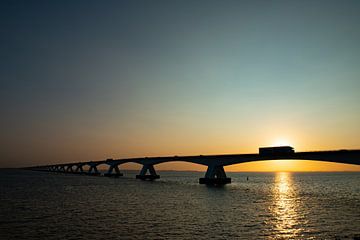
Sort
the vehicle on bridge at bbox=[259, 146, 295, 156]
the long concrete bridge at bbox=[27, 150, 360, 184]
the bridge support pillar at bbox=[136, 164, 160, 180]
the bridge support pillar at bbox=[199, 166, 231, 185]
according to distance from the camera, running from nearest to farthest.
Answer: the long concrete bridge at bbox=[27, 150, 360, 184]
the vehicle on bridge at bbox=[259, 146, 295, 156]
the bridge support pillar at bbox=[199, 166, 231, 185]
the bridge support pillar at bbox=[136, 164, 160, 180]

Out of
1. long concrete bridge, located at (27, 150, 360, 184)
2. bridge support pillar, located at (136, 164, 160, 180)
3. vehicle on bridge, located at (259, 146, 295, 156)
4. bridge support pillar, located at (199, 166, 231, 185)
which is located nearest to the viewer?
long concrete bridge, located at (27, 150, 360, 184)

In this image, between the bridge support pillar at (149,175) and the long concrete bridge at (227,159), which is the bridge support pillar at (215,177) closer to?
the long concrete bridge at (227,159)

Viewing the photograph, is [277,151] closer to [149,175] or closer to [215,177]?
[215,177]

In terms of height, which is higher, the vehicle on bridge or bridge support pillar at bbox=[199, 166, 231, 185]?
the vehicle on bridge

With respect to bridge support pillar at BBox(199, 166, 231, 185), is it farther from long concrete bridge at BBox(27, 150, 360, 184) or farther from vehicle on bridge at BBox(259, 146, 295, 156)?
vehicle on bridge at BBox(259, 146, 295, 156)

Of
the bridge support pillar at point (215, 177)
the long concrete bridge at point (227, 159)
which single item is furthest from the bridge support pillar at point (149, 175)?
the bridge support pillar at point (215, 177)

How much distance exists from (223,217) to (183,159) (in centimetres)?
8801

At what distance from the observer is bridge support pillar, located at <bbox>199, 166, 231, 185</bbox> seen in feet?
349

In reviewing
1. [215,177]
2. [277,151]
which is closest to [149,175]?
[215,177]

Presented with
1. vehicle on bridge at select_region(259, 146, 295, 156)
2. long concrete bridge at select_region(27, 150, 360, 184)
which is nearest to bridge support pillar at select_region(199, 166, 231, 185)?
long concrete bridge at select_region(27, 150, 360, 184)

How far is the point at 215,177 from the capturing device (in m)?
112

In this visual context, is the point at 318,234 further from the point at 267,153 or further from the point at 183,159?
the point at 183,159

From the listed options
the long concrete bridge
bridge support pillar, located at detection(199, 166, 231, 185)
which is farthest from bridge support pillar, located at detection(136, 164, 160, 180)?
bridge support pillar, located at detection(199, 166, 231, 185)

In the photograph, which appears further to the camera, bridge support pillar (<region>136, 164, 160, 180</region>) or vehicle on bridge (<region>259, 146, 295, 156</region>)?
bridge support pillar (<region>136, 164, 160, 180</region>)
